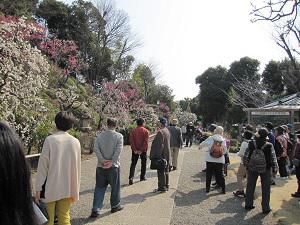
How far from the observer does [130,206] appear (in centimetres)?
799

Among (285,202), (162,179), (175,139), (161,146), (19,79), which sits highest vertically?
(19,79)

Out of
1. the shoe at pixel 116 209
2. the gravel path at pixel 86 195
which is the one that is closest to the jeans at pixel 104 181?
the shoe at pixel 116 209

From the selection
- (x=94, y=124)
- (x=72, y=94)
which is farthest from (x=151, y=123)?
(x=72, y=94)

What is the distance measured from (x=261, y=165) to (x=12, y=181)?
6593 millimetres

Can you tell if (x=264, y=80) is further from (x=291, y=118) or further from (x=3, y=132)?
(x=3, y=132)

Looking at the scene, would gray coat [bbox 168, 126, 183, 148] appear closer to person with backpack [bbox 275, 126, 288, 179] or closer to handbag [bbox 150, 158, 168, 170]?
person with backpack [bbox 275, 126, 288, 179]

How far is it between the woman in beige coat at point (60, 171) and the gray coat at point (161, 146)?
14.5 ft

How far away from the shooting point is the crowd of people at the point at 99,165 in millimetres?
1913

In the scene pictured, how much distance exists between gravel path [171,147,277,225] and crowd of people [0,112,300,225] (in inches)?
11.7

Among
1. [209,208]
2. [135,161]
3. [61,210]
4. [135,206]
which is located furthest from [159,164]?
[61,210]

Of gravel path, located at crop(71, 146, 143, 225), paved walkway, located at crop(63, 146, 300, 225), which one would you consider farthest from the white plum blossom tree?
paved walkway, located at crop(63, 146, 300, 225)

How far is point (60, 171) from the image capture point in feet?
16.6

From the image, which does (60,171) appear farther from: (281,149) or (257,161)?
(281,149)

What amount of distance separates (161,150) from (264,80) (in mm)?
35365
